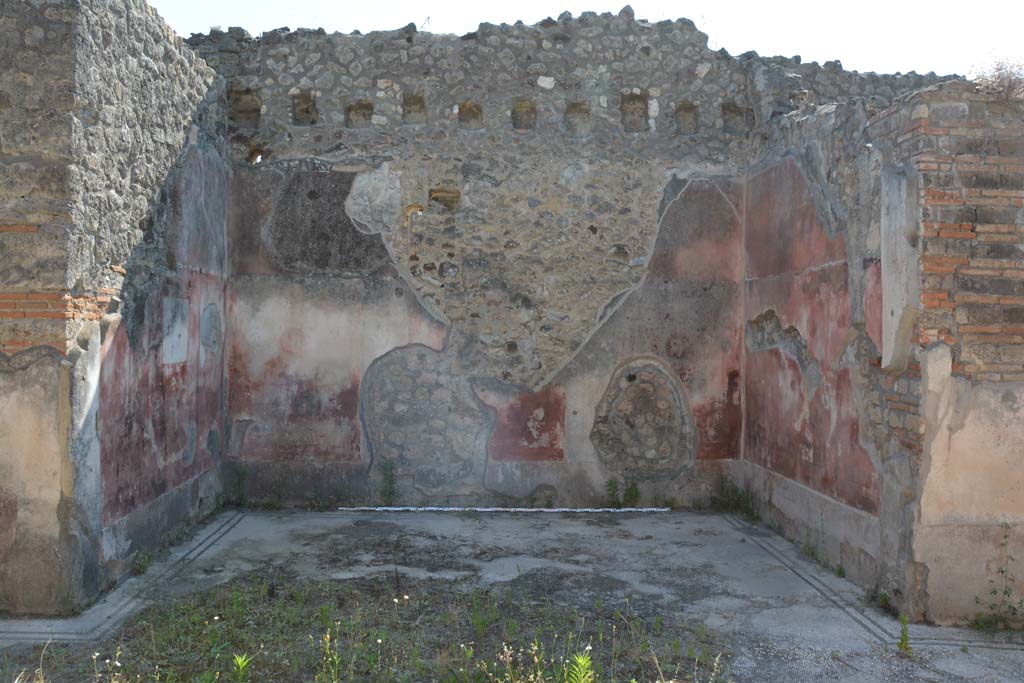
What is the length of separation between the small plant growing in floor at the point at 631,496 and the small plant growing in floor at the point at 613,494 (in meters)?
0.05

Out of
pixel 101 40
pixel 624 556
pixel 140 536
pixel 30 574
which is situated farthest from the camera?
pixel 624 556

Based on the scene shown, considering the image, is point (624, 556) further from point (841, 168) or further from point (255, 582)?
point (841, 168)

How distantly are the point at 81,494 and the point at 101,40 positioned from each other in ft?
8.26

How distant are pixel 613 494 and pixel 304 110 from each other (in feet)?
14.0

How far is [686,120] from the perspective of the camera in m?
7.45

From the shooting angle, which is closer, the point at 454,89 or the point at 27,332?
the point at 27,332

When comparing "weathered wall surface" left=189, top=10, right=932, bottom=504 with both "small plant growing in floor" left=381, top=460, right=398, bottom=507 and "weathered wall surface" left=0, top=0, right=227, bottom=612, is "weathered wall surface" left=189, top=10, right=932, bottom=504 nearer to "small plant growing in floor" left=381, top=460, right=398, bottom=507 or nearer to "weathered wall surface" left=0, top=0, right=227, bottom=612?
"small plant growing in floor" left=381, top=460, right=398, bottom=507

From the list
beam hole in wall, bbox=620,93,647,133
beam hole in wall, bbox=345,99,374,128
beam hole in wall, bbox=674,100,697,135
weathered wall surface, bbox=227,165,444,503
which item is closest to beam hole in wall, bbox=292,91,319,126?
beam hole in wall, bbox=345,99,374,128

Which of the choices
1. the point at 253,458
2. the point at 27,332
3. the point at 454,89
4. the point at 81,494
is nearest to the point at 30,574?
the point at 81,494

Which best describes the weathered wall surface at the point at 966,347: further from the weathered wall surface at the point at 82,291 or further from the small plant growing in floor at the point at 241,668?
the weathered wall surface at the point at 82,291

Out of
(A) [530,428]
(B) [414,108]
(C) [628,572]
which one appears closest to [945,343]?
(C) [628,572]

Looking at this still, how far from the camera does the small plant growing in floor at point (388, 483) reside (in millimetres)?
7141

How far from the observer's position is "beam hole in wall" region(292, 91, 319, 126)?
23.9 feet

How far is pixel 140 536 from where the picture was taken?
17.5 feet
